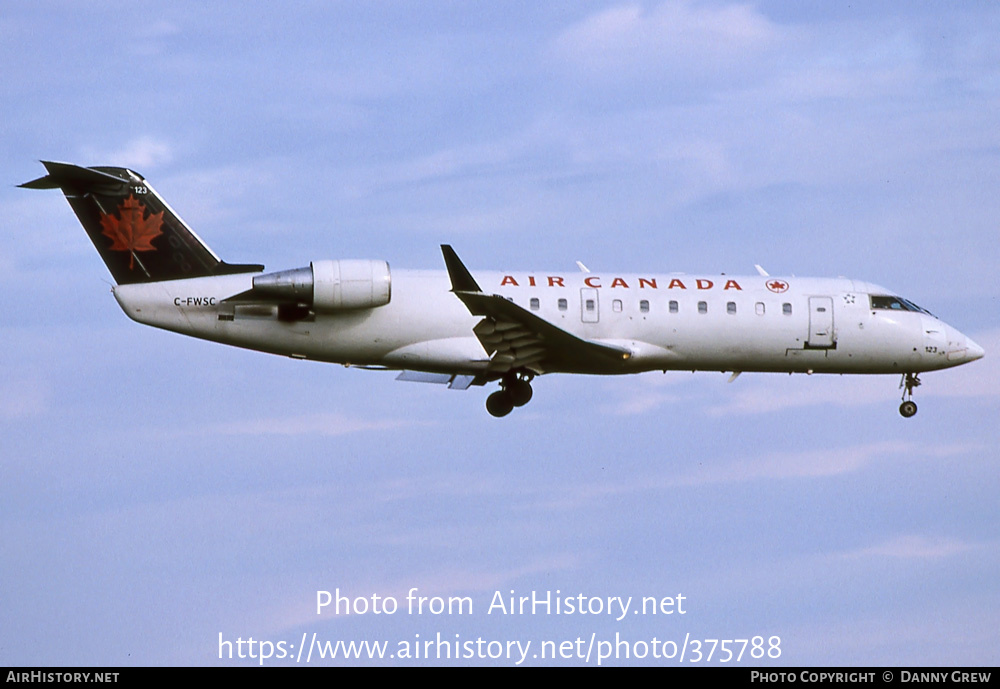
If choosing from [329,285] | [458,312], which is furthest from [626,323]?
[329,285]

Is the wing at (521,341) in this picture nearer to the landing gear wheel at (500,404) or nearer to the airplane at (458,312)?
the airplane at (458,312)

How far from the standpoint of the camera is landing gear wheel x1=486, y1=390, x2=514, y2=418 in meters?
31.0

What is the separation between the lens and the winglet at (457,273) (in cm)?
2734

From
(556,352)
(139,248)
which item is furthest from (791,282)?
(139,248)

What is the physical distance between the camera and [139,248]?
2984cm

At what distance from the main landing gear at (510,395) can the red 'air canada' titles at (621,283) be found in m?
1.91

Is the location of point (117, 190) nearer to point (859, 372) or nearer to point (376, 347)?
point (376, 347)

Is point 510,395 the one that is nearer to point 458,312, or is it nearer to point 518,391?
point 518,391

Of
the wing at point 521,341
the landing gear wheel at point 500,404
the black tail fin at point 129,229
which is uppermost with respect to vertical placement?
the black tail fin at point 129,229

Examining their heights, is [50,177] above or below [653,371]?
above

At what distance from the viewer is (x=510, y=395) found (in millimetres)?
30953

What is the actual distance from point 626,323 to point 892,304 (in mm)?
6354

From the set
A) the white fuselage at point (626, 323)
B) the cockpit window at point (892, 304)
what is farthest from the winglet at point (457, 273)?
the cockpit window at point (892, 304)

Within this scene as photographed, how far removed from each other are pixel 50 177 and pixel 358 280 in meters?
6.50
